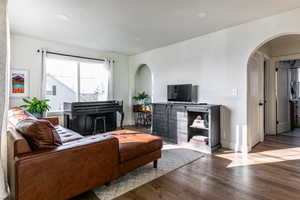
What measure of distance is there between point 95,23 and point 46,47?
195 cm

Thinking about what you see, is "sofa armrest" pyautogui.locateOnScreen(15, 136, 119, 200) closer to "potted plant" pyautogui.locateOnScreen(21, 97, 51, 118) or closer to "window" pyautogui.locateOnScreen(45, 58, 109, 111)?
"potted plant" pyautogui.locateOnScreen(21, 97, 51, 118)

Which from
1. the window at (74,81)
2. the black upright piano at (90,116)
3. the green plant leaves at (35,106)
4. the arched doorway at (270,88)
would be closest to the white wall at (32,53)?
the window at (74,81)

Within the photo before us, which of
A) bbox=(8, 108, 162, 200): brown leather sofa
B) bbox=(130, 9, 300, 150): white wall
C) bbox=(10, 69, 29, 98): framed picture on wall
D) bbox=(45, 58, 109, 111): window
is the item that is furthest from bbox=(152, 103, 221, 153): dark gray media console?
bbox=(10, 69, 29, 98): framed picture on wall

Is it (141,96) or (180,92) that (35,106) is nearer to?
(141,96)

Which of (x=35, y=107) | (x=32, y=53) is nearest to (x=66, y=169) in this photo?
(x=35, y=107)

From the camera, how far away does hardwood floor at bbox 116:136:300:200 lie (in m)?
1.90

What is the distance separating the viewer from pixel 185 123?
12.2 ft

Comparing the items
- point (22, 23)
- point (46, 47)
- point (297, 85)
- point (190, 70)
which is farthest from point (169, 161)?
point (297, 85)

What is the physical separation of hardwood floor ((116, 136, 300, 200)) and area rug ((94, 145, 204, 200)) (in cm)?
10

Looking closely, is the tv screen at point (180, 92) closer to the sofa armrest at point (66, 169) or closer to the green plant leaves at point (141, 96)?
the green plant leaves at point (141, 96)

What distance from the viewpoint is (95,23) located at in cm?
336

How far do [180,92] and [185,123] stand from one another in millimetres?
871

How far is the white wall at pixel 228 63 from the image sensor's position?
304 centimetres

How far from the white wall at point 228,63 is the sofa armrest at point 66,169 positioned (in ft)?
8.48
